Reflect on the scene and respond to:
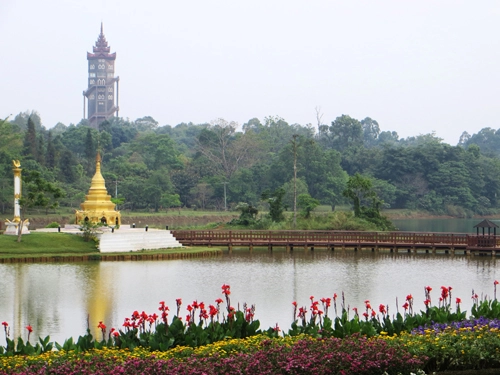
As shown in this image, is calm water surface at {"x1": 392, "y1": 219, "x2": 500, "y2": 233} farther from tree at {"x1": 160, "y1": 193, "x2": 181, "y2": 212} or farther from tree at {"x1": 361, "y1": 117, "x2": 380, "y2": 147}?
tree at {"x1": 361, "y1": 117, "x2": 380, "y2": 147}

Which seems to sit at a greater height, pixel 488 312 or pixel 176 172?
pixel 176 172

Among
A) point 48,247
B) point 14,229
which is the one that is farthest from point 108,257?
point 14,229

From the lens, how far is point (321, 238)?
52.2 meters

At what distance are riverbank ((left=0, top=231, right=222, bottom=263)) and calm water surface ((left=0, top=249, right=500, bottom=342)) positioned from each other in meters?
1.44

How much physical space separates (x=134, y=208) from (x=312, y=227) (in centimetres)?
2904

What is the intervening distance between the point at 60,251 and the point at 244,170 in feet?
160

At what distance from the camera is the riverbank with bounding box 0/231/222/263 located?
138 feet

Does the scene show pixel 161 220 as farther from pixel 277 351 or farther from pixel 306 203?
pixel 277 351

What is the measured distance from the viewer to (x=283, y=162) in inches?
3644

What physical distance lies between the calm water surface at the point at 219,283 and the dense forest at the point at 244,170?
3624 centimetres

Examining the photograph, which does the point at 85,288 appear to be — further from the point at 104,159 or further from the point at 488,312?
the point at 104,159

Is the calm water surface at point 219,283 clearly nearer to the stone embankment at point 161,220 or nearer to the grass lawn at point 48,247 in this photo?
the grass lawn at point 48,247

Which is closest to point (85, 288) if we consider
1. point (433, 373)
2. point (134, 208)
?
point (433, 373)

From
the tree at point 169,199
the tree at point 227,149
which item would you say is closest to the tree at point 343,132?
the tree at point 227,149
